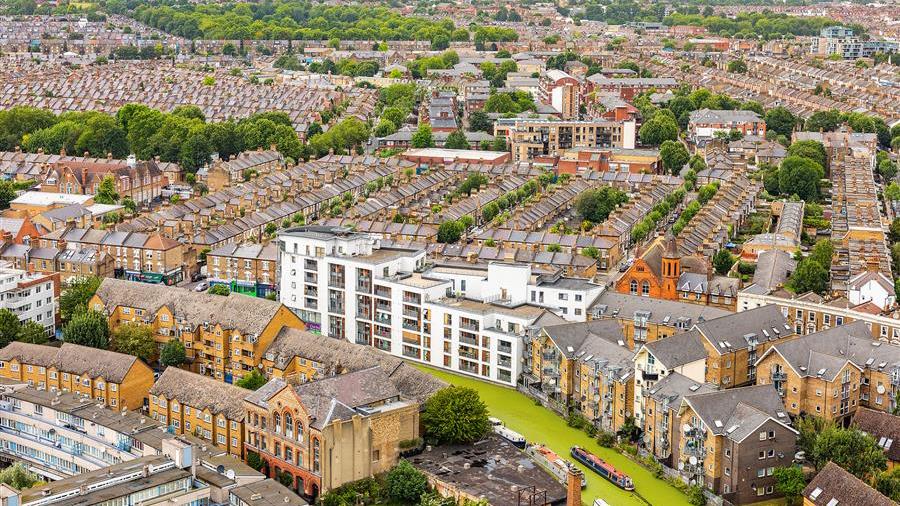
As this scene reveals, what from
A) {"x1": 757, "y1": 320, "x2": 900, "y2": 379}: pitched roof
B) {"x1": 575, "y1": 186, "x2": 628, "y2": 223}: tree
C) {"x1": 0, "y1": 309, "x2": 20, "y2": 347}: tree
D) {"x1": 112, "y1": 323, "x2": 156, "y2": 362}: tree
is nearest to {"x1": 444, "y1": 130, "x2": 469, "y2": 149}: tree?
{"x1": 575, "y1": 186, "x2": 628, "y2": 223}: tree

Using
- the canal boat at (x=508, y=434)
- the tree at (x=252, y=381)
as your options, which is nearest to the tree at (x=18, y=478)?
the tree at (x=252, y=381)

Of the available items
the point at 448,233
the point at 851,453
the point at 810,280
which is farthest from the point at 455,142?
the point at 851,453

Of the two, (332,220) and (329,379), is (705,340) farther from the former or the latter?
(332,220)

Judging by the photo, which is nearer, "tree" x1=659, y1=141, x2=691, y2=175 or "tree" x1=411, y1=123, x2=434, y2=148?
"tree" x1=659, y1=141, x2=691, y2=175

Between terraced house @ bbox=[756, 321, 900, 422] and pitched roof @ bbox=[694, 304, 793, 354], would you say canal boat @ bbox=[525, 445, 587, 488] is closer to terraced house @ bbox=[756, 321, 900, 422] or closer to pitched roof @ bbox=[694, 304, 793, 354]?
pitched roof @ bbox=[694, 304, 793, 354]

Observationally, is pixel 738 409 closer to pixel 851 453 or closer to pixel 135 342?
pixel 851 453

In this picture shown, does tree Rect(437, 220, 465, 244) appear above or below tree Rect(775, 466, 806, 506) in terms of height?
above
